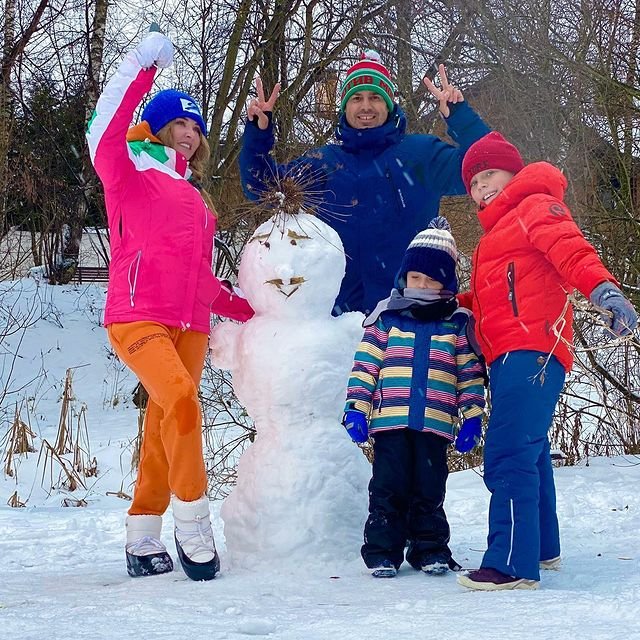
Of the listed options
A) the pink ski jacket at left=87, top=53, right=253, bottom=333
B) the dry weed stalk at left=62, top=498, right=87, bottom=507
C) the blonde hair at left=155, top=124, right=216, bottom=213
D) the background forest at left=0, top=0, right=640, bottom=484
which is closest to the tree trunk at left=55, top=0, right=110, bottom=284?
the background forest at left=0, top=0, right=640, bottom=484

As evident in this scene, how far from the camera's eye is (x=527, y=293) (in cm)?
283

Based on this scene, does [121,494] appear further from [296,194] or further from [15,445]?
[296,194]

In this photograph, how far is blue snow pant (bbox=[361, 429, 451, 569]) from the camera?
3.02 metres

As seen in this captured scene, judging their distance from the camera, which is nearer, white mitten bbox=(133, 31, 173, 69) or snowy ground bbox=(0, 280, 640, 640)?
snowy ground bbox=(0, 280, 640, 640)

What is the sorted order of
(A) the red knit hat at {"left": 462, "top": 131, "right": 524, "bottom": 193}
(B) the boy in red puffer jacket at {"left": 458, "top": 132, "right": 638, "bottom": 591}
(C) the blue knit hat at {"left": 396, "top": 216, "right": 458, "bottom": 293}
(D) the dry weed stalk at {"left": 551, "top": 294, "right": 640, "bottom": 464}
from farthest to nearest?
(D) the dry weed stalk at {"left": 551, "top": 294, "right": 640, "bottom": 464} → (C) the blue knit hat at {"left": 396, "top": 216, "right": 458, "bottom": 293} → (A) the red knit hat at {"left": 462, "top": 131, "right": 524, "bottom": 193} → (B) the boy in red puffer jacket at {"left": 458, "top": 132, "right": 638, "bottom": 591}

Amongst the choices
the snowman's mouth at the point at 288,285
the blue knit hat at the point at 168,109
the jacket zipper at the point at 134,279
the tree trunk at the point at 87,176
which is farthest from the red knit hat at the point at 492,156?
the tree trunk at the point at 87,176

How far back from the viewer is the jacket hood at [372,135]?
357 centimetres

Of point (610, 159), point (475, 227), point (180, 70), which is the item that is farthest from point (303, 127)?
point (180, 70)

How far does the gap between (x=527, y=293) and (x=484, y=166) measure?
0.54 meters

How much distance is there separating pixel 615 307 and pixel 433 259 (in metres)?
0.86

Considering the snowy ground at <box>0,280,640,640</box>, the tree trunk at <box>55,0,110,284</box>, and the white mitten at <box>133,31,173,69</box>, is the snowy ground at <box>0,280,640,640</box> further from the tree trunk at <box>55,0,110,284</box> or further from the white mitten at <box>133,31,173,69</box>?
the tree trunk at <box>55,0,110,284</box>

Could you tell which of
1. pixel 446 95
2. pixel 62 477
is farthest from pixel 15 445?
pixel 446 95

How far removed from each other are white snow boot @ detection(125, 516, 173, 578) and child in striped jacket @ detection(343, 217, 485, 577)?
2.48 feet

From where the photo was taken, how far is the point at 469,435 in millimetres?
2986
